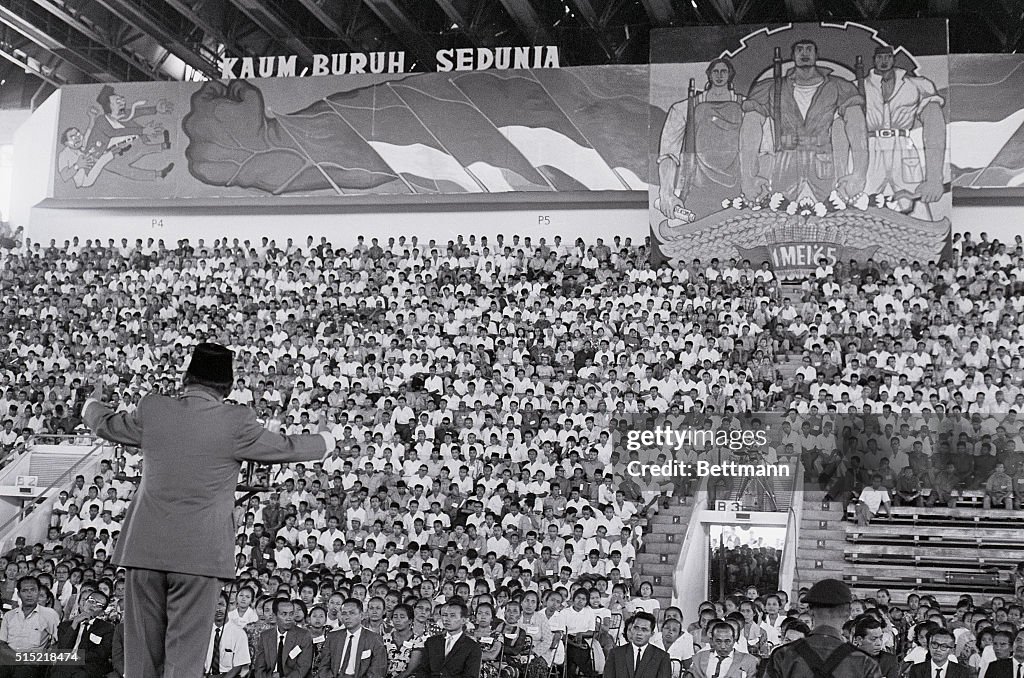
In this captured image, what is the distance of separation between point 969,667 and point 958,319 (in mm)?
10463

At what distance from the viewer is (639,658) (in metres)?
9.52

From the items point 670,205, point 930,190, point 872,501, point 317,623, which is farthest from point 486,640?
point 930,190

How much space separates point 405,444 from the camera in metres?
16.1

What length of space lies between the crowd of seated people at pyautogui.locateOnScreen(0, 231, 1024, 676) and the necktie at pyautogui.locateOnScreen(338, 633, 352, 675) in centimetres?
56

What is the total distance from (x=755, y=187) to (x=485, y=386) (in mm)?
8020

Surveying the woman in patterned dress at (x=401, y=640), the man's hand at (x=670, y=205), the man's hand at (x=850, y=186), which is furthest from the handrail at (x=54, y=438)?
the man's hand at (x=850, y=186)

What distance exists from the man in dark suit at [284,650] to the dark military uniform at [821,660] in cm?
524

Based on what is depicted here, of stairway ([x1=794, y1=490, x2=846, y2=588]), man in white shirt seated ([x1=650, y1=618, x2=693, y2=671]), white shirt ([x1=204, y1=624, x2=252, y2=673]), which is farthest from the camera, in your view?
stairway ([x1=794, y1=490, x2=846, y2=588])

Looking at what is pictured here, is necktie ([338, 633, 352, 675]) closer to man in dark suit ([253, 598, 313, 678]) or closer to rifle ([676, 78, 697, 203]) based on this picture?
man in dark suit ([253, 598, 313, 678])

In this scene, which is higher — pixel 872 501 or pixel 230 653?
pixel 872 501

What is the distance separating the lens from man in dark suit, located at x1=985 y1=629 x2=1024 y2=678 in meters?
8.82

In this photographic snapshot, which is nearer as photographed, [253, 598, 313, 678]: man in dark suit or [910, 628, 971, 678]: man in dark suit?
[910, 628, 971, 678]: man in dark suit
